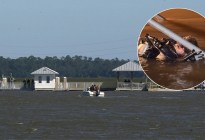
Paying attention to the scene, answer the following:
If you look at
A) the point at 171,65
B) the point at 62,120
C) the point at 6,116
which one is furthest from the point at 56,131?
the point at 171,65

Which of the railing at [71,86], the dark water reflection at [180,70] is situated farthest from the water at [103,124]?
the railing at [71,86]

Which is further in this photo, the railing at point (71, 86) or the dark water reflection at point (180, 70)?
the railing at point (71, 86)

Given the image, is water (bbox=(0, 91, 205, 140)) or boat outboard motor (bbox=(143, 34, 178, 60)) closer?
water (bbox=(0, 91, 205, 140))

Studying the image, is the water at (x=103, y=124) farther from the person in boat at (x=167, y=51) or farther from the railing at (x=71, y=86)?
the railing at (x=71, y=86)

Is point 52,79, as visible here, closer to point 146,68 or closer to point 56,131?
point 146,68

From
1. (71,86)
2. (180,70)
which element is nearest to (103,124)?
(180,70)

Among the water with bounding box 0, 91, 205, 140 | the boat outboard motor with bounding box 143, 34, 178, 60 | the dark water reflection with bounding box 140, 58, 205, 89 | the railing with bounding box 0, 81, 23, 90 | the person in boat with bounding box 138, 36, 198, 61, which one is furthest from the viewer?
the railing with bounding box 0, 81, 23, 90

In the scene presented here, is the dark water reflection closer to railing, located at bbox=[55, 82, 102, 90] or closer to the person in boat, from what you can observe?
the person in boat

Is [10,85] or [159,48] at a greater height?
[10,85]

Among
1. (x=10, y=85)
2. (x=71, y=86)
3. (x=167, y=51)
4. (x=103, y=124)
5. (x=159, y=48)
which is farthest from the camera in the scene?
(x=10, y=85)

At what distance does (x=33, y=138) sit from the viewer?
4638 cm

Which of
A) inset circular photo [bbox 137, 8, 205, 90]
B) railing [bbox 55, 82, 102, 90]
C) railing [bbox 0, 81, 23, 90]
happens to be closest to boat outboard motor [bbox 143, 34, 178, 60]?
inset circular photo [bbox 137, 8, 205, 90]

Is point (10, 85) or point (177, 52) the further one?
point (10, 85)

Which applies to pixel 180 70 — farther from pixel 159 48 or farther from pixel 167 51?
pixel 167 51
